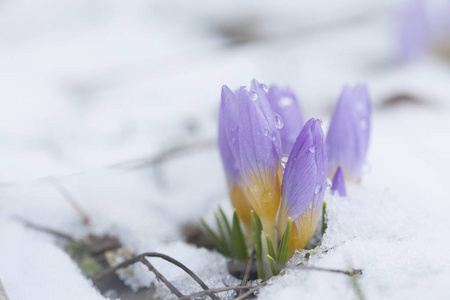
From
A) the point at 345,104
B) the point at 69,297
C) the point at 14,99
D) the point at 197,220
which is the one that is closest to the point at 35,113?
the point at 14,99

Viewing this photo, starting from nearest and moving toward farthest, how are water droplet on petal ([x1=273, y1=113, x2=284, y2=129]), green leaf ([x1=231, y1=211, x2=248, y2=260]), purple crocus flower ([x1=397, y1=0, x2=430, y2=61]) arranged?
water droplet on petal ([x1=273, y1=113, x2=284, y2=129]), green leaf ([x1=231, y1=211, x2=248, y2=260]), purple crocus flower ([x1=397, y1=0, x2=430, y2=61])

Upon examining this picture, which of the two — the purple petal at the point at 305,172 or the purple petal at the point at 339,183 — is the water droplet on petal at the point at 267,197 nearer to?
the purple petal at the point at 305,172

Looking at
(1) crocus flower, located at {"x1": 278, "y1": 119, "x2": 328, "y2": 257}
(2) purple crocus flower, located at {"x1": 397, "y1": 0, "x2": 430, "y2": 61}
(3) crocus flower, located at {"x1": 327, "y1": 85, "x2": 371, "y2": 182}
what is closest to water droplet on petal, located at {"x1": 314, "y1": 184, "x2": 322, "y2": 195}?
(1) crocus flower, located at {"x1": 278, "y1": 119, "x2": 328, "y2": 257}

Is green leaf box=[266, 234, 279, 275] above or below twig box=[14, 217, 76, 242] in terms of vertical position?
below

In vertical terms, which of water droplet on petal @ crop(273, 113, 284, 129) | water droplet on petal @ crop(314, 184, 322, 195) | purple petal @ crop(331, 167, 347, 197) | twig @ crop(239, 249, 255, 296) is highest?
water droplet on petal @ crop(273, 113, 284, 129)

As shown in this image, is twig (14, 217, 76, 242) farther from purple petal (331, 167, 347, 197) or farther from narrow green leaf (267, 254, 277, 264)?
purple petal (331, 167, 347, 197)

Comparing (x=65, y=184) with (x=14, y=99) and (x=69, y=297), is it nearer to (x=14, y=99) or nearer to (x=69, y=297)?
(x=69, y=297)
